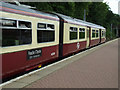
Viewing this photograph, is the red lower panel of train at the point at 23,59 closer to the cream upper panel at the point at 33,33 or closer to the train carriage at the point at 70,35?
the cream upper panel at the point at 33,33

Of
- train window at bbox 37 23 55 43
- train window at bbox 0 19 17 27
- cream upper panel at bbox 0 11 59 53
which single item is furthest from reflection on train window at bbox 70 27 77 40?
train window at bbox 0 19 17 27

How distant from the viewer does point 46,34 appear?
7695mm

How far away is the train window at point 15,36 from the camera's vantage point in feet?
17.2

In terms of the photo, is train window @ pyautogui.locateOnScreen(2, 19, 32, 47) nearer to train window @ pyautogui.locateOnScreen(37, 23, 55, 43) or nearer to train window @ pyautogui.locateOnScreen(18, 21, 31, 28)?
train window @ pyautogui.locateOnScreen(18, 21, 31, 28)

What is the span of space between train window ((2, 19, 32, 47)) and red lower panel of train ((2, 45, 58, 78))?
0.37m

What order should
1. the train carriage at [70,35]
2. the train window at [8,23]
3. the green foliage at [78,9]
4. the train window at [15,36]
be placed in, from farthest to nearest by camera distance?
the green foliage at [78,9] → the train carriage at [70,35] → the train window at [15,36] → the train window at [8,23]

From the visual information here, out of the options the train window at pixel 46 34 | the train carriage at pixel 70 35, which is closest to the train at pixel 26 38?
the train window at pixel 46 34

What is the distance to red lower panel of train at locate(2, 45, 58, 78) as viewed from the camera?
5.33 m

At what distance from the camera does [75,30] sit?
11.7 meters

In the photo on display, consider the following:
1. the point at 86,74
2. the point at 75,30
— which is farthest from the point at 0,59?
the point at 75,30

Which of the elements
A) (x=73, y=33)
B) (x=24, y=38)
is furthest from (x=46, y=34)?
(x=73, y=33)

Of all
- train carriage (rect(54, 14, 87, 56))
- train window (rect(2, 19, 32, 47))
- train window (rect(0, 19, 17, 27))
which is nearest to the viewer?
train window (rect(0, 19, 17, 27))

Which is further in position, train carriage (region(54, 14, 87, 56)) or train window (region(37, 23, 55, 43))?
train carriage (region(54, 14, 87, 56))

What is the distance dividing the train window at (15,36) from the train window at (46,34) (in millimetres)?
711
